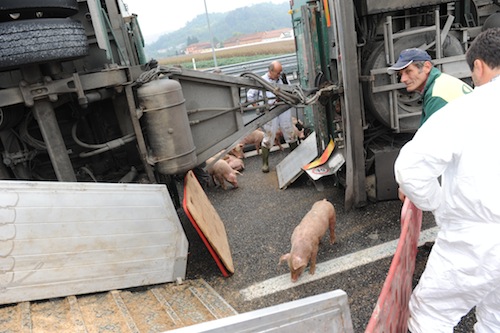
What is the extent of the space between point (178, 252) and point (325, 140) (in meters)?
3.60

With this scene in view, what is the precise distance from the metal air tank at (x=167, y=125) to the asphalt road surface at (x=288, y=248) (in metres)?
1.30

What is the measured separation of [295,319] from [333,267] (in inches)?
99.9

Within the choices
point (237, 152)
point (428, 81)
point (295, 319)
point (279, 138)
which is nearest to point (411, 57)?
point (428, 81)

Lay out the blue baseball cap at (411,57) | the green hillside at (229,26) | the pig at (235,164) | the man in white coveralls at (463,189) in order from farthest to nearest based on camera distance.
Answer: the green hillside at (229,26)
the pig at (235,164)
the blue baseball cap at (411,57)
the man in white coveralls at (463,189)

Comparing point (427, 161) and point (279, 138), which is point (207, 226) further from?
point (279, 138)

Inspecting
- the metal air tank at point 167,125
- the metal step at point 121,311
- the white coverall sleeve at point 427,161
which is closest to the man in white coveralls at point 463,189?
the white coverall sleeve at point 427,161

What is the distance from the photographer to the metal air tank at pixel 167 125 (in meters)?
4.11

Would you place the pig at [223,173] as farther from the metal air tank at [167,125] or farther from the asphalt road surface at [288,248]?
the metal air tank at [167,125]

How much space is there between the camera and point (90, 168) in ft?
15.9

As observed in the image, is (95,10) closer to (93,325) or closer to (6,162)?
(6,162)

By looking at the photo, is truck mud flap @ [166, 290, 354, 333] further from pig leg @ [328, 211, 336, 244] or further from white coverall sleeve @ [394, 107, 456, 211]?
pig leg @ [328, 211, 336, 244]

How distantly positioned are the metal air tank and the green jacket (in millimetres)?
2696

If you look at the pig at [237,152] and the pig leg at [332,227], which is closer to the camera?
the pig leg at [332,227]

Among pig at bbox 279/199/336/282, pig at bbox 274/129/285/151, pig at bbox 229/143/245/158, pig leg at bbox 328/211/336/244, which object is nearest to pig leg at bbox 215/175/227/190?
pig at bbox 229/143/245/158
